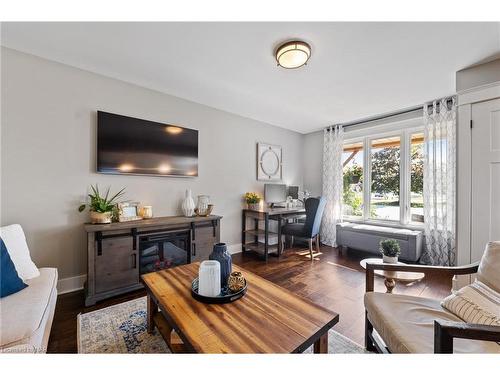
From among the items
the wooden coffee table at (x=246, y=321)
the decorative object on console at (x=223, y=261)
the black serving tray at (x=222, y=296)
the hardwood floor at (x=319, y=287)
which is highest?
the decorative object on console at (x=223, y=261)

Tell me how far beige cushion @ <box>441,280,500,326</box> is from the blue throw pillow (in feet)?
8.54

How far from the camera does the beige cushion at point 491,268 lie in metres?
1.19

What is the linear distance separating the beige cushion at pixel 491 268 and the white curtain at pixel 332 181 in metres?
2.74

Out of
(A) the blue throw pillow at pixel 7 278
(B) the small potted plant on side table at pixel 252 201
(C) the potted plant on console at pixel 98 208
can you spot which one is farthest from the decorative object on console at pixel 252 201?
(A) the blue throw pillow at pixel 7 278

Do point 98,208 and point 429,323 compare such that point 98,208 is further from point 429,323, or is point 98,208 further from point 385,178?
point 385,178

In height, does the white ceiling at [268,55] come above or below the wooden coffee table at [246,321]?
above

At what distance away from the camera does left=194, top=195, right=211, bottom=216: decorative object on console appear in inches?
117

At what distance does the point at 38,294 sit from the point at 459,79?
3.93 meters

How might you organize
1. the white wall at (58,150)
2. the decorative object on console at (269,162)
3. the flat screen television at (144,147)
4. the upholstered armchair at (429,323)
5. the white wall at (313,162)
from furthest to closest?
the white wall at (313,162) < the decorative object on console at (269,162) < the flat screen television at (144,147) < the white wall at (58,150) < the upholstered armchair at (429,323)

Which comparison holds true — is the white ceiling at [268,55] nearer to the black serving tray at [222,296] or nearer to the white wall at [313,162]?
the white wall at [313,162]

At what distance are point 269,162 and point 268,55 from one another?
2298mm

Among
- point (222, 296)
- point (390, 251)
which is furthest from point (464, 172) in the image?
point (222, 296)

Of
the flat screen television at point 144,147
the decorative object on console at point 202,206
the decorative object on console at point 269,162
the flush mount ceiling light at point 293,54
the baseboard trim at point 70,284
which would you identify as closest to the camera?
the flush mount ceiling light at point 293,54
